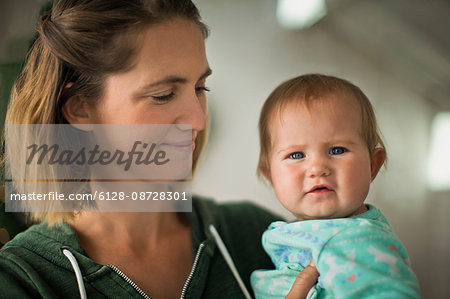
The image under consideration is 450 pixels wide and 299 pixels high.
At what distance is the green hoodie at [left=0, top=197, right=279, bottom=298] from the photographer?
3.10ft

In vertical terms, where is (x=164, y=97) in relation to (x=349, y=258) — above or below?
above

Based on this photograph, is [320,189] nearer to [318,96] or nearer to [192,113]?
[318,96]

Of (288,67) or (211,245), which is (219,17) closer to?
(288,67)

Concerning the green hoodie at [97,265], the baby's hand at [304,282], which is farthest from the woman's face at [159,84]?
the baby's hand at [304,282]

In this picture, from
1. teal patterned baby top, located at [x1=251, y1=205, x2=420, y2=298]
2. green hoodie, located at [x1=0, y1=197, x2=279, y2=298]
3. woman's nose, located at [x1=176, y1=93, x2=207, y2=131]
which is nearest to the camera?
teal patterned baby top, located at [x1=251, y1=205, x2=420, y2=298]

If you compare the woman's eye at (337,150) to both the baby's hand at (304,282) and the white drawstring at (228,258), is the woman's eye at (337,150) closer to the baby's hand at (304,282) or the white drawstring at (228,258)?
the baby's hand at (304,282)

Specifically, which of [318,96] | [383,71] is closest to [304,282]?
[318,96]

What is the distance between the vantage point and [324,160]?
0.99m

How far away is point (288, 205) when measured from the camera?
1048mm

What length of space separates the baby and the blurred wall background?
1.07ft

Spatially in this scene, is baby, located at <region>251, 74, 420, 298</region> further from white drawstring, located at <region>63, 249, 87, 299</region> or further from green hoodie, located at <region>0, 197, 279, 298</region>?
white drawstring, located at <region>63, 249, 87, 299</region>

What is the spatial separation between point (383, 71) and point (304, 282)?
2.65 feet

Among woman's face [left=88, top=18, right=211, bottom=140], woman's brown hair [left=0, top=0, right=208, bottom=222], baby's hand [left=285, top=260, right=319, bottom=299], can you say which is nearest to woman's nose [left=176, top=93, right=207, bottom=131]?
woman's face [left=88, top=18, right=211, bottom=140]

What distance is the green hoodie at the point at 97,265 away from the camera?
3.10 feet
